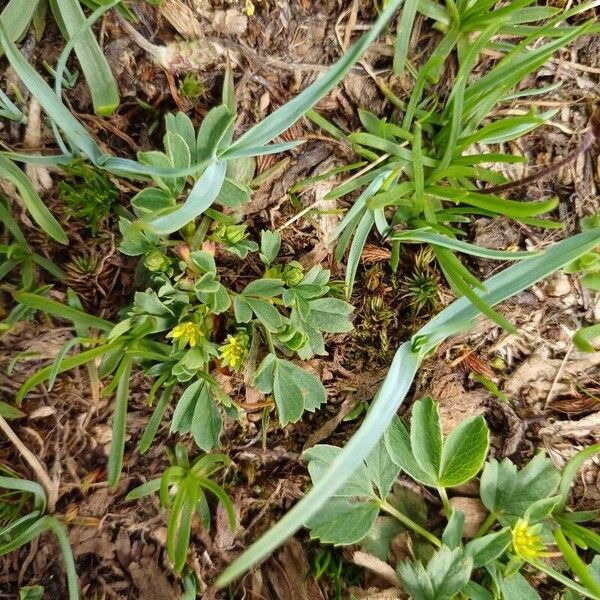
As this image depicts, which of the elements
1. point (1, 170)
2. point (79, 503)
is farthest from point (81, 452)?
point (1, 170)

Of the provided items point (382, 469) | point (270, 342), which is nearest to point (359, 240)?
point (270, 342)

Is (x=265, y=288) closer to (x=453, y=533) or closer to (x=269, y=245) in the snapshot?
(x=269, y=245)

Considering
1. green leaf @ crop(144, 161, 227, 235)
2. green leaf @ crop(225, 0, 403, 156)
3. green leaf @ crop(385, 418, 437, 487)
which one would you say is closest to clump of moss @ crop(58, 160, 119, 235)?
green leaf @ crop(144, 161, 227, 235)

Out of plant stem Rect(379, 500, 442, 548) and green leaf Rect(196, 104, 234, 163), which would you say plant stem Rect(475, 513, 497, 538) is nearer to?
plant stem Rect(379, 500, 442, 548)

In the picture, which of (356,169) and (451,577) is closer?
(451,577)

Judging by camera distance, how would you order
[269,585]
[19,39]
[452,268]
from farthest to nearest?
[269,585] → [19,39] → [452,268]

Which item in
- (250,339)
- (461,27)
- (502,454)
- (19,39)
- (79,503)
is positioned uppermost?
(461,27)

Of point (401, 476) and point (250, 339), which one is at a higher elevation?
point (250, 339)

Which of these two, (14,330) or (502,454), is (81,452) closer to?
(14,330)
